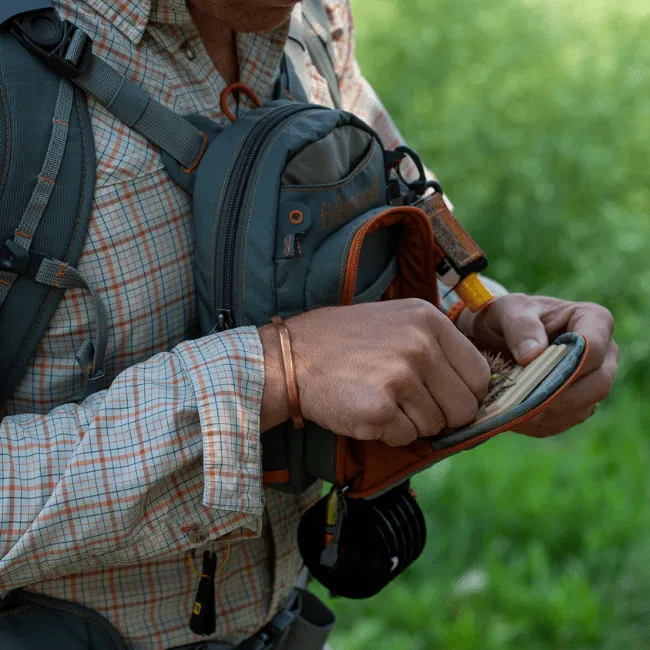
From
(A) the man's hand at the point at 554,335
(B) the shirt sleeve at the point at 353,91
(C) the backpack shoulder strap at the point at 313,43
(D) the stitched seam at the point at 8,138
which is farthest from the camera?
(B) the shirt sleeve at the point at 353,91

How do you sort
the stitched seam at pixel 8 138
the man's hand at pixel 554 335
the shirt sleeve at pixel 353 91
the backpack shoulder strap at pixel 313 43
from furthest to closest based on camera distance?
the shirt sleeve at pixel 353 91 < the backpack shoulder strap at pixel 313 43 < the man's hand at pixel 554 335 < the stitched seam at pixel 8 138

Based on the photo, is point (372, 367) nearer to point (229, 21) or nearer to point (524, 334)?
point (524, 334)

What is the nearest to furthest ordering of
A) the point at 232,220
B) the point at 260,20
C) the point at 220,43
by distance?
the point at 232,220 → the point at 260,20 → the point at 220,43

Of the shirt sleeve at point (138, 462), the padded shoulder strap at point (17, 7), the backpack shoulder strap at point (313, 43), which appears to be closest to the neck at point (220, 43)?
the backpack shoulder strap at point (313, 43)

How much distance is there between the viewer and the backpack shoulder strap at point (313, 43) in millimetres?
1590

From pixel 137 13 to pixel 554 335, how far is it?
0.82m

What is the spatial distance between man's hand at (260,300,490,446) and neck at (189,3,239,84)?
45 centimetres

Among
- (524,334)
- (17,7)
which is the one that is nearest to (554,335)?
(524,334)

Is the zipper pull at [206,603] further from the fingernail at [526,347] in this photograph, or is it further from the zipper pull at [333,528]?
the fingernail at [526,347]

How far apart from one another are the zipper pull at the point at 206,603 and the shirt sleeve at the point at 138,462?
0.56 ft

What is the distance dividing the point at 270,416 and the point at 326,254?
0.75 ft

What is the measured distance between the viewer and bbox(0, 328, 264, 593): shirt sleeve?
1120 mm

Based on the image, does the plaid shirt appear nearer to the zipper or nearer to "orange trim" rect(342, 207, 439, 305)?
the zipper

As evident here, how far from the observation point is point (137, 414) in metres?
1.16
